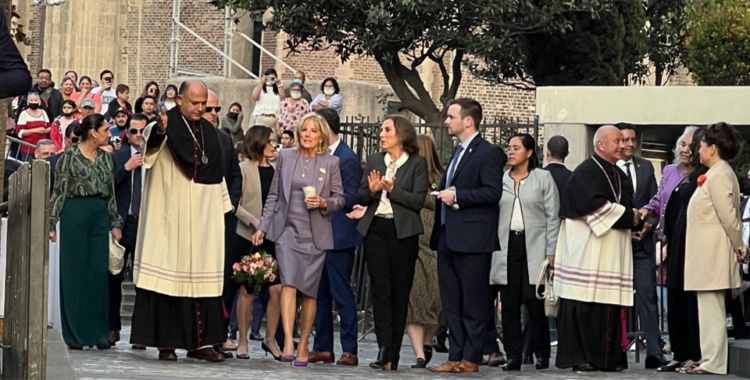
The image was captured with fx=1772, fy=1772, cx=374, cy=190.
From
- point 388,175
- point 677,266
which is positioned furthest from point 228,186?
point 677,266

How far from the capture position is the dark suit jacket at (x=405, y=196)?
42.6ft

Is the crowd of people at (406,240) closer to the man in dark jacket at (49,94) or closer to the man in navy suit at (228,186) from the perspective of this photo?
the man in navy suit at (228,186)

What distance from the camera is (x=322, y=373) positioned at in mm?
12328

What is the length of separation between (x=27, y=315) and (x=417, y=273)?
23.6 feet

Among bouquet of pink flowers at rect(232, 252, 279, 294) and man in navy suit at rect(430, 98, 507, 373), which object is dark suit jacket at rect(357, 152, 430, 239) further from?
bouquet of pink flowers at rect(232, 252, 279, 294)

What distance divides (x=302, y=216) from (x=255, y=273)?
0.75 meters

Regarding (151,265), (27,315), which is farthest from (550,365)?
(27,315)

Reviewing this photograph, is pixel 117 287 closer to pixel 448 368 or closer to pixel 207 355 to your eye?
pixel 207 355

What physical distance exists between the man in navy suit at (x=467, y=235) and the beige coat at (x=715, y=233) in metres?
1.50

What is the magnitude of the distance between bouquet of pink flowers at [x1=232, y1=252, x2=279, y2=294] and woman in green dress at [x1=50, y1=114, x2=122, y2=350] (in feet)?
3.38

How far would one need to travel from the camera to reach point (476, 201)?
42.3 feet

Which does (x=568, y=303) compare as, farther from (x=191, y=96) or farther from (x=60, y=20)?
(x=60, y=20)

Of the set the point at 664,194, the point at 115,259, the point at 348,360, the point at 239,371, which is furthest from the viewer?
the point at 664,194

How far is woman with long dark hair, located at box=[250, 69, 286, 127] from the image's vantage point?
24531 mm
